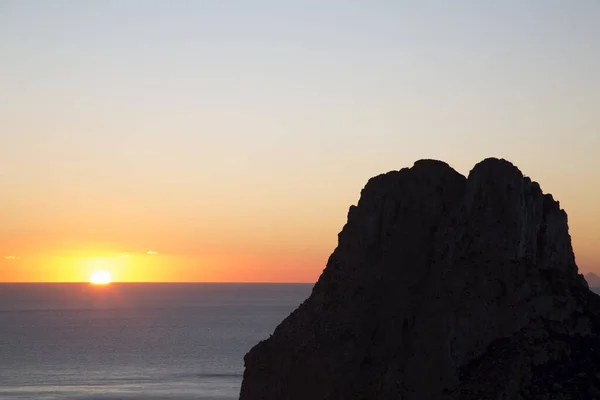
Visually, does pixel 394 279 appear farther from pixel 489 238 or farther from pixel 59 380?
pixel 59 380

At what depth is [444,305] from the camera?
54750 mm

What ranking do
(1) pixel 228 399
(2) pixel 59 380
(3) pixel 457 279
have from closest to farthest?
(3) pixel 457 279
(1) pixel 228 399
(2) pixel 59 380

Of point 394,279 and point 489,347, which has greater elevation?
point 394,279

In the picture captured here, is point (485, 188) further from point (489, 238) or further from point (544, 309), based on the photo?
point (544, 309)

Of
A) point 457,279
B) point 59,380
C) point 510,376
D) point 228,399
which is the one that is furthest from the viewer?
point 59,380

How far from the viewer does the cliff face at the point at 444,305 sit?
52812mm

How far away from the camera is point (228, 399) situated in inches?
5207

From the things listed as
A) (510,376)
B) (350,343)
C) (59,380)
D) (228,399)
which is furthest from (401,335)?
(59,380)

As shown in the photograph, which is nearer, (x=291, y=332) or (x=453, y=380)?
(x=453, y=380)

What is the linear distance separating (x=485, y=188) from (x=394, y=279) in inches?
293

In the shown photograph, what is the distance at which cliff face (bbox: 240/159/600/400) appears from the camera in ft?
173

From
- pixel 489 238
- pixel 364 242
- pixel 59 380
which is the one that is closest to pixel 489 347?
pixel 489 238

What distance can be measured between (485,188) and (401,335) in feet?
31.6

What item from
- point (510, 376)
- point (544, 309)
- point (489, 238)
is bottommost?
point (510, 376)
